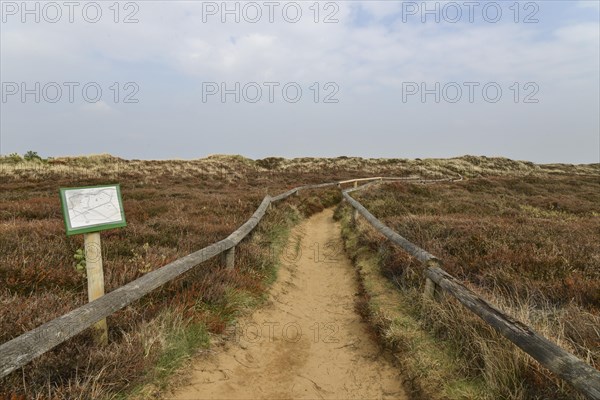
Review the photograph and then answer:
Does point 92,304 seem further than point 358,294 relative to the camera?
No

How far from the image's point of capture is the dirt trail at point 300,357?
374 centimetres

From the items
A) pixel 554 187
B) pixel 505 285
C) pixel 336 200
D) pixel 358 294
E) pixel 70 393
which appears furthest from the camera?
pixel 554 187

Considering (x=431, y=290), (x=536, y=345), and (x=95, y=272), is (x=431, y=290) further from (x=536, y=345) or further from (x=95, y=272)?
(x=95, y=272)

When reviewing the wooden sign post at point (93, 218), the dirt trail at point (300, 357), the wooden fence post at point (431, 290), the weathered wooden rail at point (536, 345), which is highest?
the wooden sign post at point (93, 218)

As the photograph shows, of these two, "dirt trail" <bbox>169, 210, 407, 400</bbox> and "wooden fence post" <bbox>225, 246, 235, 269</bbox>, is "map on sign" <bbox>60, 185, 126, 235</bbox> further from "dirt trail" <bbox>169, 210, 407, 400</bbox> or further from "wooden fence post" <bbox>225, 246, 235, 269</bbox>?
"wooden fence post" <bbox>225, 246, 235, 269</bbox>

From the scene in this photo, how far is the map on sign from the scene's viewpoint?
313 centimetres

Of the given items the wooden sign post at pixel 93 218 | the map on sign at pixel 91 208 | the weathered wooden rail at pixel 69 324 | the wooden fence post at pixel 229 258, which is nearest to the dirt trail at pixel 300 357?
the wooden fence post at pixel 229 258

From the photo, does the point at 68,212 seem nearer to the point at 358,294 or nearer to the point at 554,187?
the point at 358,294

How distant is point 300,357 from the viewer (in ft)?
14.8

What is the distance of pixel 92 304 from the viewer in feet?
10.0

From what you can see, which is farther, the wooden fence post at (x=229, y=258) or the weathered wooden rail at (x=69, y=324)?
the wooden fence post at (x=229, y=258)

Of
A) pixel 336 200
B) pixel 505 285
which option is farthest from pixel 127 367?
pixel 336 200

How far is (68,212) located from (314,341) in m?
3.44

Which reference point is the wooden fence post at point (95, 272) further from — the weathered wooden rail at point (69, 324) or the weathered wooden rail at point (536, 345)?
the weathered wooden rail at point (536, 345)
